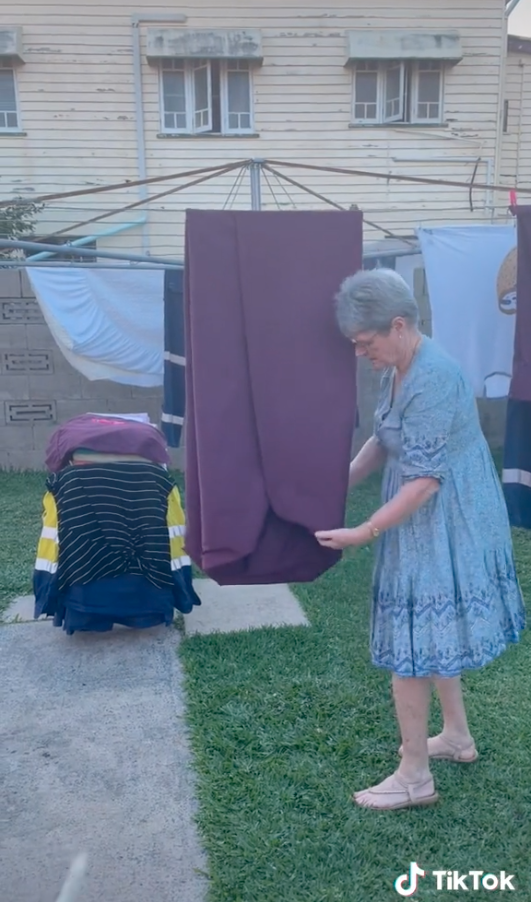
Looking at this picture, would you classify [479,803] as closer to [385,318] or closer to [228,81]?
[385,318]

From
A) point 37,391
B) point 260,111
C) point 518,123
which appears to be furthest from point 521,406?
point 518,123


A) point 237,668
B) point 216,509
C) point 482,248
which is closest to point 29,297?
point 482,248

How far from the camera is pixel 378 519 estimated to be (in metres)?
2.14

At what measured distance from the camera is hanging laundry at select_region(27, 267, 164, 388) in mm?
5113

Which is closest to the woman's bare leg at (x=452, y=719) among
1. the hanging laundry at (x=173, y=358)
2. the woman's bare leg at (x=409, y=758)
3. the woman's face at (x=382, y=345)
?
the woman's bare leg at (x=409, y=758)

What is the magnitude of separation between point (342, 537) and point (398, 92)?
370 inches

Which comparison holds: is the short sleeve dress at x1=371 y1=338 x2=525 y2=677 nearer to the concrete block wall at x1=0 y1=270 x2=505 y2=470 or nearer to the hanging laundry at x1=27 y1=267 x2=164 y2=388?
the hanging laundry at x1=27 y1=267 x2=164 y2=388

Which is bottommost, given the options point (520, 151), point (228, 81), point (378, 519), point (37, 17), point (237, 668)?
point (237, 668)

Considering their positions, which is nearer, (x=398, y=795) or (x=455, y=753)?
(x=398, y=795)

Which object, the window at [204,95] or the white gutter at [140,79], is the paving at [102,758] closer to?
the white gutter at [140,79]

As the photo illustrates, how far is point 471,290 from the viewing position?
4.41 meters

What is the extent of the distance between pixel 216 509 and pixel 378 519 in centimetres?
44

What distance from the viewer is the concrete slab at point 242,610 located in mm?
3826

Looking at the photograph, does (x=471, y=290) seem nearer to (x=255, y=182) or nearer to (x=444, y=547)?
(x=255, y=182)
